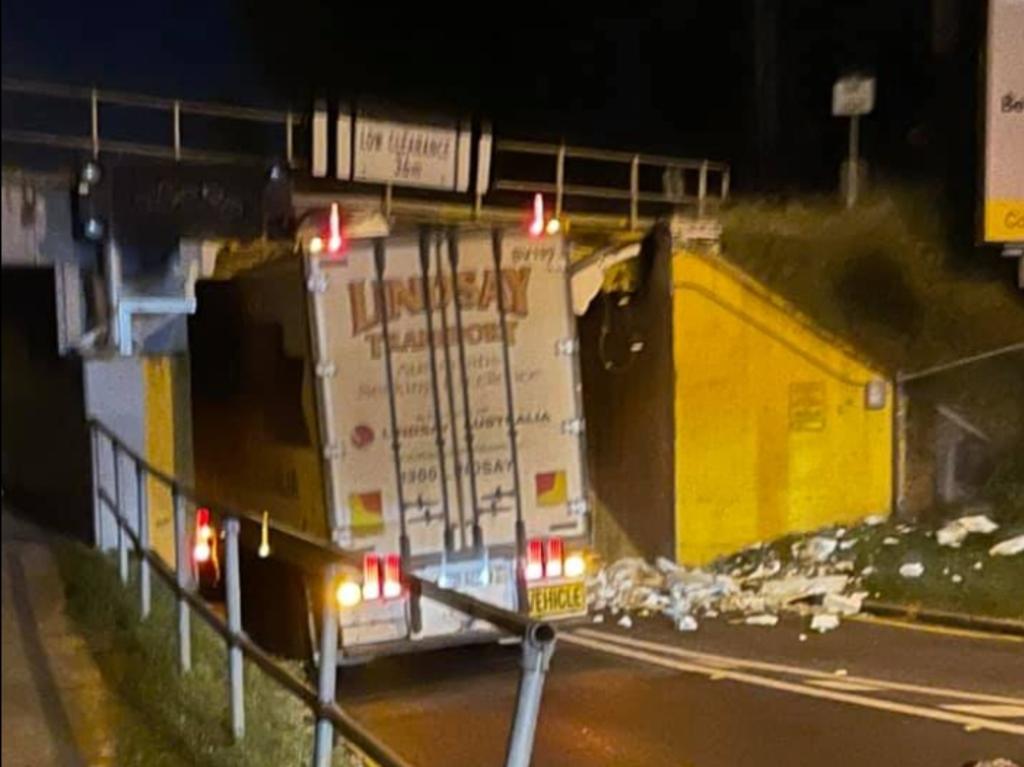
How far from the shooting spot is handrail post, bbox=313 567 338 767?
4.40 meters

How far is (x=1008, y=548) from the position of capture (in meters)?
12.2

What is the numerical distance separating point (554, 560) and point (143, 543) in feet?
10.1

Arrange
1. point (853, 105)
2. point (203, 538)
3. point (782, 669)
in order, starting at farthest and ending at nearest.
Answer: point (853, 105), point (782, 669), point (203, 538)

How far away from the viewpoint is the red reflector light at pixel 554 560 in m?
9.17

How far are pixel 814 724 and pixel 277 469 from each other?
12.6ft

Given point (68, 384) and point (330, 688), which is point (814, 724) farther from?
point (68, 384)

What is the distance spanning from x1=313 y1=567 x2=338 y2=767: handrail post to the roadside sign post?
1269cm

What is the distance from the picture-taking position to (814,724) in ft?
26.1

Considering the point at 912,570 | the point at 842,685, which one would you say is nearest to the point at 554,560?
the point at 842,685

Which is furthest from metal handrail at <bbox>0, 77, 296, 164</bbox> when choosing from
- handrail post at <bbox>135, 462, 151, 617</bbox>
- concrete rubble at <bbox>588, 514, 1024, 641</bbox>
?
concrete rubble at <bbox>588, 514, 1024, 641</bbox>

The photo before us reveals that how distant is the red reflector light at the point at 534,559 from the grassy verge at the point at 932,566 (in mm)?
4297

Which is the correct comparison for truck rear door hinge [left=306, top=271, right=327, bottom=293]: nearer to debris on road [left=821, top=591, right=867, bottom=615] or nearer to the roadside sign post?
debris on road [left=821, top=591, right=867, bottom=615]

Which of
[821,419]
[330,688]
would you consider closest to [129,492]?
[330,688]

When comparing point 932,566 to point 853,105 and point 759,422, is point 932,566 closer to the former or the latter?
point 759,422
